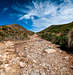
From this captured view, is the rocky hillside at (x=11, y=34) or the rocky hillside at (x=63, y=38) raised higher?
the rocky hillside at (x=11, y=34)

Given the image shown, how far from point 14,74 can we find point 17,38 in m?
7.35

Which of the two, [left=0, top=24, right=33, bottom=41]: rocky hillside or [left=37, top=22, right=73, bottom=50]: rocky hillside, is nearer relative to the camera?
[left=37, top=22, right=73, bottom=50]: rocky hillside

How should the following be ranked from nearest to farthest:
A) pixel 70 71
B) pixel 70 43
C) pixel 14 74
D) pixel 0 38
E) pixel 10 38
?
pixel 14 74 < pixel 70 71 < pixel 70 43 < pixel 0 38 < pixel 10 38

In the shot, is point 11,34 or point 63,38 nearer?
point 63,38

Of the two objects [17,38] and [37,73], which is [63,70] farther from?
[17,38]

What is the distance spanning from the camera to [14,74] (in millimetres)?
2031

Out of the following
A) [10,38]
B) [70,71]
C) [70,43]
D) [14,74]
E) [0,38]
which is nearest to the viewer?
[14,74]

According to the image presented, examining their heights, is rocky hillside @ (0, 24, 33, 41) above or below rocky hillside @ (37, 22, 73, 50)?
above

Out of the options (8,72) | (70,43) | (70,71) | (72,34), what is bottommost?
(70,71)

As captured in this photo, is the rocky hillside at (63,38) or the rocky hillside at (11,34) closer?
the rocky hillside at (63,38)

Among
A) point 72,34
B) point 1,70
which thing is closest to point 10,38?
point 1,70

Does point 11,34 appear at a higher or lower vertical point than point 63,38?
higher

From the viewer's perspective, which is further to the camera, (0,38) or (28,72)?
(0,38)

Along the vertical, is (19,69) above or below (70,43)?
below
